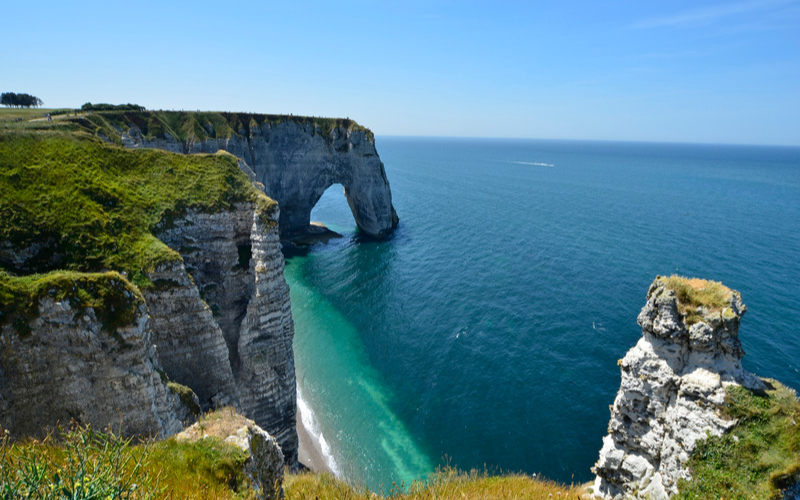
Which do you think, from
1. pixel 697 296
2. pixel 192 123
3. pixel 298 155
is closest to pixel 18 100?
pixel 192 123

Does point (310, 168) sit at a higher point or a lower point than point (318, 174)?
higher

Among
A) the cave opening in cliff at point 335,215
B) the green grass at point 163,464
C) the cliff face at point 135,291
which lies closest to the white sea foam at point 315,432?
the cliff face at point 135,291

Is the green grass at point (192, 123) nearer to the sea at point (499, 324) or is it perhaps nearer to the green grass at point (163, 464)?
the sea at point (499, 324)

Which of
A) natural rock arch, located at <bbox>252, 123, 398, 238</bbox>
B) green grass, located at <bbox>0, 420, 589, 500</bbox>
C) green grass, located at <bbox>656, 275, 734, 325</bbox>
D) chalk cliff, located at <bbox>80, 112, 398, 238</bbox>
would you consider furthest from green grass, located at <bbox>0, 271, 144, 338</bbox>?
natural rock arch, located at <bbox>252, 123, 398, 238</bbox>

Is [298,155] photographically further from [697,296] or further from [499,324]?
[697,296]

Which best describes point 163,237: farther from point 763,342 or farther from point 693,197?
point 693,197

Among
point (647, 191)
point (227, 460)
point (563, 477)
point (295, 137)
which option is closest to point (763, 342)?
point (563, 477)
